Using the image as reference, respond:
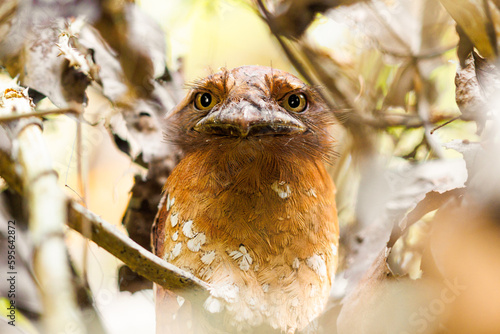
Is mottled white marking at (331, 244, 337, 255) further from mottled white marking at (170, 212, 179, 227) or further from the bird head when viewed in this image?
mottled white marking at (170, 212, 179, 227)

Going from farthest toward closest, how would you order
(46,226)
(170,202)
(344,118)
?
1. (344,118)
2. (170,202)
3. (46,226)

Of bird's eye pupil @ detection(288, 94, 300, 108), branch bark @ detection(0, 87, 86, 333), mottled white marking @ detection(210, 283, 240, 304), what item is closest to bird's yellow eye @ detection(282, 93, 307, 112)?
bird's eye pupil @ detection(288, 94, 300, 108)

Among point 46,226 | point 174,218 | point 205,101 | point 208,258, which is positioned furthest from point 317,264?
point 46,226

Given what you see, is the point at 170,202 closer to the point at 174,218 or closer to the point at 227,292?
the point at 174,218

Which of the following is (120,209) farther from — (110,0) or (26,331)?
(110,0)

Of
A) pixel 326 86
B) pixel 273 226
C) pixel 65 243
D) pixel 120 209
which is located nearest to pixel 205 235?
pixel 273 226

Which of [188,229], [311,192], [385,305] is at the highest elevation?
[188,229]

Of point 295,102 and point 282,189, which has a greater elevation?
point 295,102
